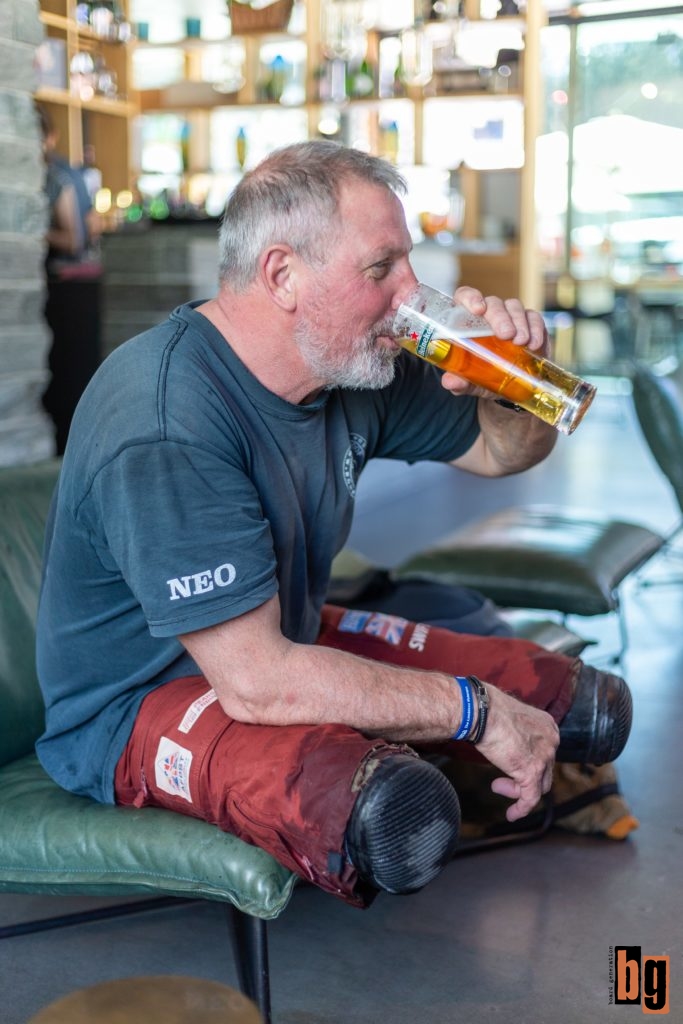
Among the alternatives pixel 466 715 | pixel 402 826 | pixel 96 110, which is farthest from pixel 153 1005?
pixel 96 110

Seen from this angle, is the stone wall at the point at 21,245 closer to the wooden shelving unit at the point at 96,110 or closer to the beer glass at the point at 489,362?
the beer glass at the point at 489,362

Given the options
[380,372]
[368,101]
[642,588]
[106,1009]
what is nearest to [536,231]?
[368,101]

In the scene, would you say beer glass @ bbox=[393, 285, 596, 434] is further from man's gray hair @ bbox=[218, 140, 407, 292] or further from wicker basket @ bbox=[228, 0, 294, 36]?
wicker basket @ bbox=[228, 0, 294, 36]

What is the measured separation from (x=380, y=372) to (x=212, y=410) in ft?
0.89

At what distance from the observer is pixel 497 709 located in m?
1.68

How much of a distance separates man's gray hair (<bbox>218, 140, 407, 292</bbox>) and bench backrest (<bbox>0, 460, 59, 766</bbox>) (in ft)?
1.88

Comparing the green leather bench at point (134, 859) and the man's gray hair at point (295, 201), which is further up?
the man's gray hair at point (295, 201)

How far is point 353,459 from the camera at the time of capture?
1.99 metres

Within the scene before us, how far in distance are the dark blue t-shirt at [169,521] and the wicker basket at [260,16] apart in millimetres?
5989

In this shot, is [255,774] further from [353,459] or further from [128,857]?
[353,459]

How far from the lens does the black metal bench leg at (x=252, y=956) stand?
1.59m

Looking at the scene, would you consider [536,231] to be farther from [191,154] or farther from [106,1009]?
[106,1009]

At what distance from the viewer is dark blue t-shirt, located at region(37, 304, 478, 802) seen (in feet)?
5.13

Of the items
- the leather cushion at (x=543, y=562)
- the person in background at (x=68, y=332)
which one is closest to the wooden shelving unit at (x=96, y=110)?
the person in background at (x=68, y=332)
